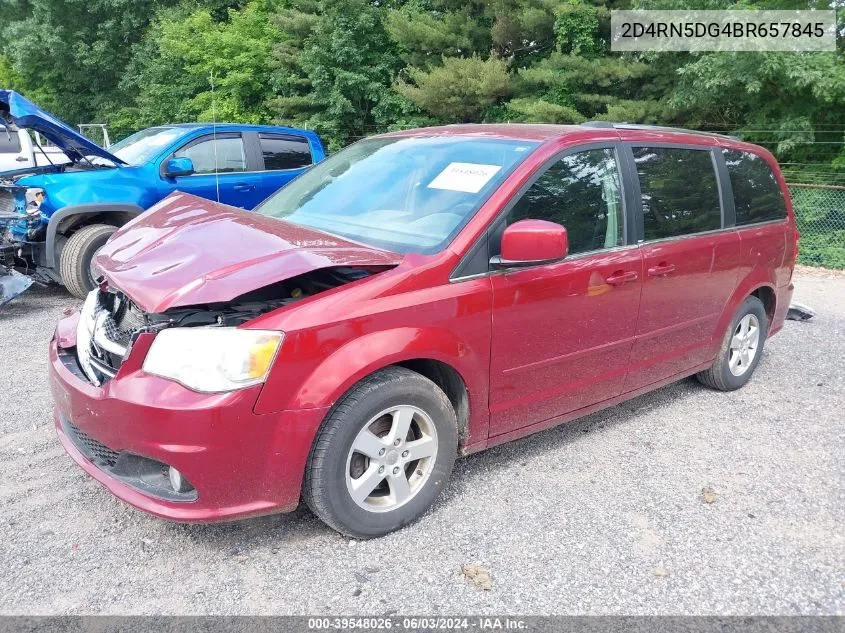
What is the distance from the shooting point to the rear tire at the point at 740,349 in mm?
4730

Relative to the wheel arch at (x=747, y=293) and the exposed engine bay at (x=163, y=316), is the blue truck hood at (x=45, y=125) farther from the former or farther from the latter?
the wheel arch at (x=747, y=293)

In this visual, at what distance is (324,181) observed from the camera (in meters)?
3.97

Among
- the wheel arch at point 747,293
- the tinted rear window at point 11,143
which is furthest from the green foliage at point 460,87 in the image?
the wheel arch at point 747,293

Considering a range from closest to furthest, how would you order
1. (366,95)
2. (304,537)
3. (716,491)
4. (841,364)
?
1. (304,537)
2. (716,491)
3. (841,364)
4. (366,95)

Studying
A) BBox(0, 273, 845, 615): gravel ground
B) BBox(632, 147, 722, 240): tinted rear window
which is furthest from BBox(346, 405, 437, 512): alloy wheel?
BBox(632, 147, 722, 240): tinted rear window

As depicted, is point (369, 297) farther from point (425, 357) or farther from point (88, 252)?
point (88, 252)

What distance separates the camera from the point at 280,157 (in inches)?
340

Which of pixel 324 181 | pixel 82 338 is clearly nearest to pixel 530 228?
pixel 324 181

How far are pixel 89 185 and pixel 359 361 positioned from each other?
560 centimetres

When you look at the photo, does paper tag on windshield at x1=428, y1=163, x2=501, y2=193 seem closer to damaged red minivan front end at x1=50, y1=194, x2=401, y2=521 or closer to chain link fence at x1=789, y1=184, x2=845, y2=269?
damaged red minivan front end at x1=50, y1=194, x2=401, y2=521

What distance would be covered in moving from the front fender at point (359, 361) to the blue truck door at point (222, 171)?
5.55m

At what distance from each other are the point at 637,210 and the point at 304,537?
2436 millimetres

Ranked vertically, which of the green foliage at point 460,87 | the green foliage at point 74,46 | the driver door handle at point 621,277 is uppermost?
the green foliage at point 74,46

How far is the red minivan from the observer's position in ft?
8.35
